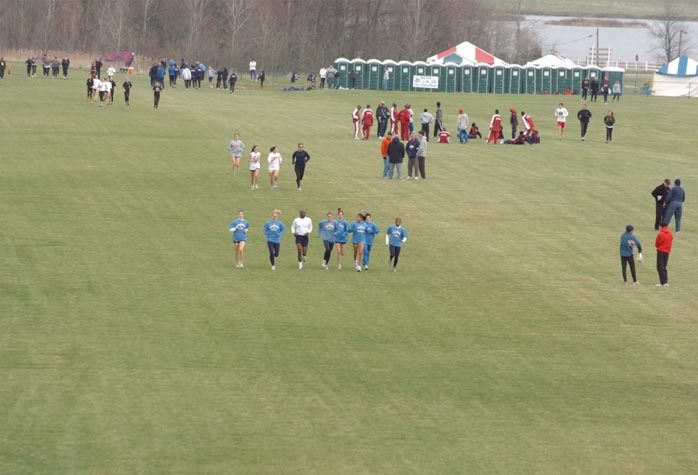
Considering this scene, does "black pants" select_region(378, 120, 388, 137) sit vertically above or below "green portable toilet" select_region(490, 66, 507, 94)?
below

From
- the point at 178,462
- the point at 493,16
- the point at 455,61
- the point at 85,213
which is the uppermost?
the point at 493,16

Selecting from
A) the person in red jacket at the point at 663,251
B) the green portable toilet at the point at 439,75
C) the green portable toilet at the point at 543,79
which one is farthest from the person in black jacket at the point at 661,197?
the green portable toilet at the point at 543,79

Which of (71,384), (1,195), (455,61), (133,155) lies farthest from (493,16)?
(71,384)

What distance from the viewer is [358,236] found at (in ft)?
111

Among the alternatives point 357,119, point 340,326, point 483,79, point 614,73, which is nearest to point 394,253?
point 340,326

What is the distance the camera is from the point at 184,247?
38500mm

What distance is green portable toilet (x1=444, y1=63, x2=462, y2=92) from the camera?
96.9 m

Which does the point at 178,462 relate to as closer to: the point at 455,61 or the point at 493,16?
the point at 455,61

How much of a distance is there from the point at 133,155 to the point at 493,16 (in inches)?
3908

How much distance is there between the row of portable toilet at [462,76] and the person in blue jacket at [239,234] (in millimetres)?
62425

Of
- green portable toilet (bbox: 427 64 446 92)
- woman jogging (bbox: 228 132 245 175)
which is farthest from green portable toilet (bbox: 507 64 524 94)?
woman jogging (bbox: 228 132 245 175)

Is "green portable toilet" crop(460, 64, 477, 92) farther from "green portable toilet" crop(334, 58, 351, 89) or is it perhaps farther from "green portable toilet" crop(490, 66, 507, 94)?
"green portable toilet" crop(334, 58, 351, 89)

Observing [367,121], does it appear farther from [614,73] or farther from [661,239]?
[614,73]

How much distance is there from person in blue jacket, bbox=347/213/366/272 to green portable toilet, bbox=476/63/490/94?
64.9 metres
